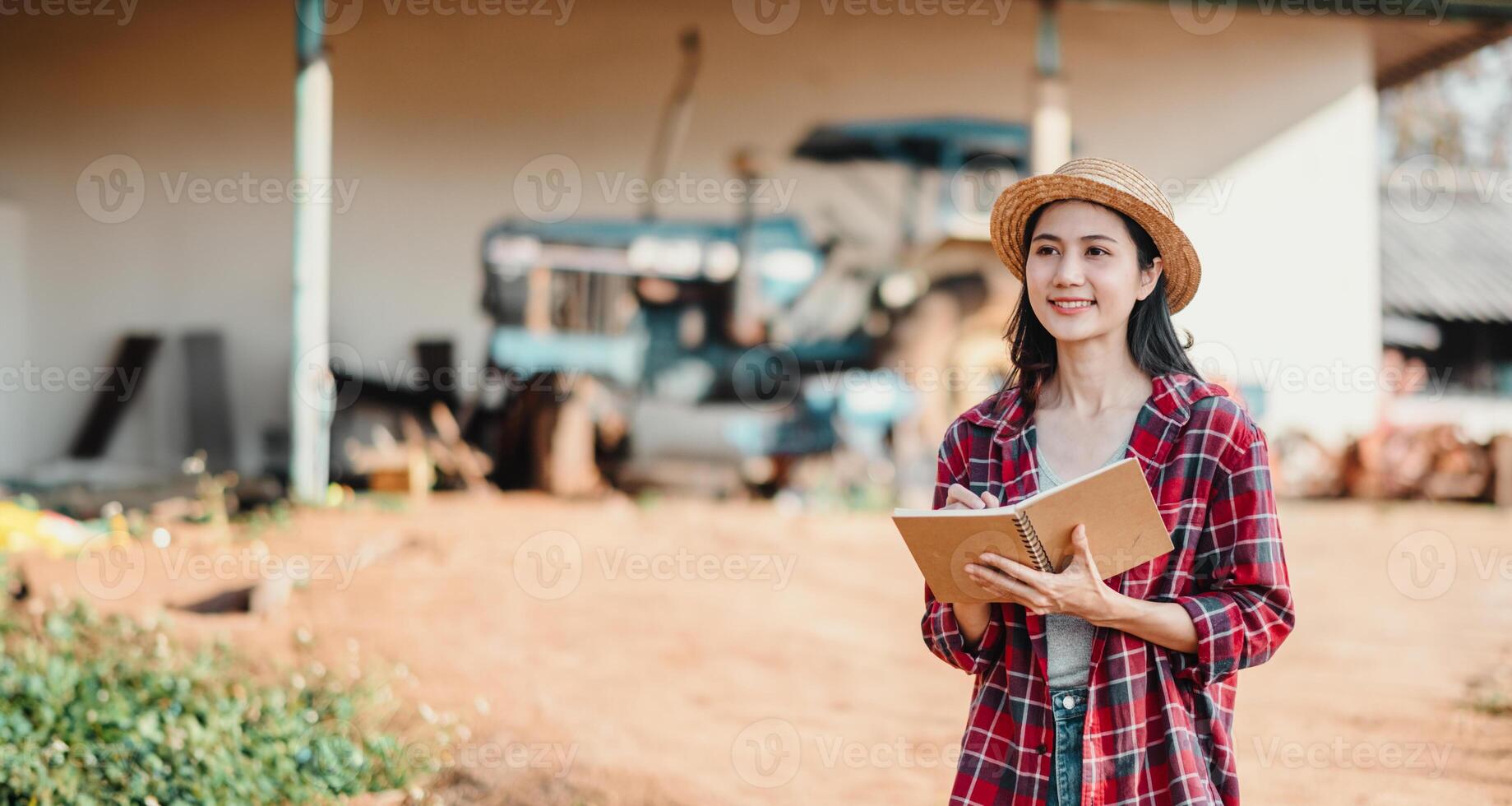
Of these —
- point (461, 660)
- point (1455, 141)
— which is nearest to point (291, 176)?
point (461, 660)

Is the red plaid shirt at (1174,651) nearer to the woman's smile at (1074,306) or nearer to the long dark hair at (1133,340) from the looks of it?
the long dark hair at (1133,340)

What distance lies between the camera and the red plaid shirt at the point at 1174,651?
163 centimetres

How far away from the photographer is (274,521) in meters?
6.95

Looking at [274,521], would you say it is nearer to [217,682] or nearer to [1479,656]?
[217,682]

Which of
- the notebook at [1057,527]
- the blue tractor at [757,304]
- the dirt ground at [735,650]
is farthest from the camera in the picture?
the blue tractor at [757,304]

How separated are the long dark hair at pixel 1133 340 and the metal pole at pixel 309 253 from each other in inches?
256

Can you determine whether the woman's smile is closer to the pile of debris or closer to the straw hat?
the straw hat

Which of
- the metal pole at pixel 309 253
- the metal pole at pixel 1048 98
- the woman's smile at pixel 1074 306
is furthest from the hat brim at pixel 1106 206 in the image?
the metal pole at pixel 1048 98

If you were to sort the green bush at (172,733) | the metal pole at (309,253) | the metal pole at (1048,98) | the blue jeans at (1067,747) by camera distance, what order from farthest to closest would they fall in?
1. the metal pole at (1048,98)
2. the metal pole at (309,253)
3. the green bush at (172,733)
4. the blue jeans at (1067,747)

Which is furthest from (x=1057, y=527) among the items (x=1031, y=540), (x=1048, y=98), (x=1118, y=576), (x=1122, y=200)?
(x=1048, y=98)

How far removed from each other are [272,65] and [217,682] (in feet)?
21.8

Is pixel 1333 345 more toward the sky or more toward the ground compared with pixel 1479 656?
more toward the sky

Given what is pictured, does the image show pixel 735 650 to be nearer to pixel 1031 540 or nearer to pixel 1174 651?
pixel 1174 651

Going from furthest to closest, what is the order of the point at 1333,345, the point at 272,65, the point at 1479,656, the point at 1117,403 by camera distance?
1. the point at 1333,345
2. the point at 272,65
3. the point at 1479,656
4. the point at 1117,403
